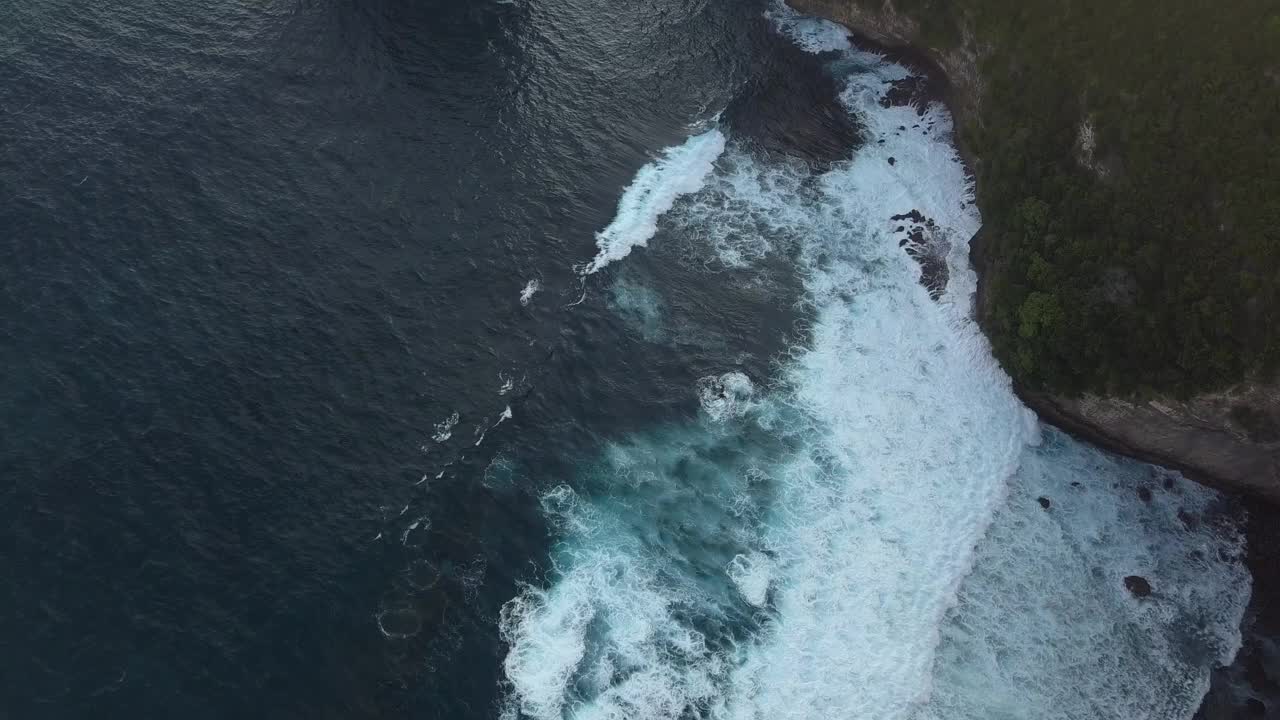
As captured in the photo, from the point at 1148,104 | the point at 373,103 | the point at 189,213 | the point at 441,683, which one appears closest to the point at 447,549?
the point at 441,683

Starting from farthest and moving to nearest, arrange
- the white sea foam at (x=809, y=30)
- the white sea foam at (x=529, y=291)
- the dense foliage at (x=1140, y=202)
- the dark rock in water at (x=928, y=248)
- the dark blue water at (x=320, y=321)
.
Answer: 1. the white sea foam at (x=809, y=30)
2. the dark rock in water at (x=928, y=248)
3. the white sea foam at (x=529, y=291)
4. the dense foliage at (x=1140, y=202)
5. the dark blue water at (x=320, y=321)

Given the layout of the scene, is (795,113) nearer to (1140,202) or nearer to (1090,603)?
(1140,202)

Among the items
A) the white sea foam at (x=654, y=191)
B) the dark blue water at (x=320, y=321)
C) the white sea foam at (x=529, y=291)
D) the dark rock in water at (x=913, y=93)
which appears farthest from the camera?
the dark rock in water at (x=913, y=93)

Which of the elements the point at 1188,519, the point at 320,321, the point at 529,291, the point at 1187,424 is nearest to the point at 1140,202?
the point at 1187,424

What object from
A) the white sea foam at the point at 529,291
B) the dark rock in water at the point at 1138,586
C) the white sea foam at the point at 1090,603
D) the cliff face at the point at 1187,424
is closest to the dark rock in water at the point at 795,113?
the cliff face at the point at 1187,424

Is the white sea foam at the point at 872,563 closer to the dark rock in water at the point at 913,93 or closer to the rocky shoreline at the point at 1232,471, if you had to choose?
the rocky shoreline at the point at 1232,471

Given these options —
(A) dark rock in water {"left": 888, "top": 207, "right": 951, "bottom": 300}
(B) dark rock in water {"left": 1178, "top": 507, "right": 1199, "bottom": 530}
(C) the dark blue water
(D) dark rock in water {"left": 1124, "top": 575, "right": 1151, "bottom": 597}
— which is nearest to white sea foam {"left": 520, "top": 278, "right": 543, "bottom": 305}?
(C) the dark blue water
